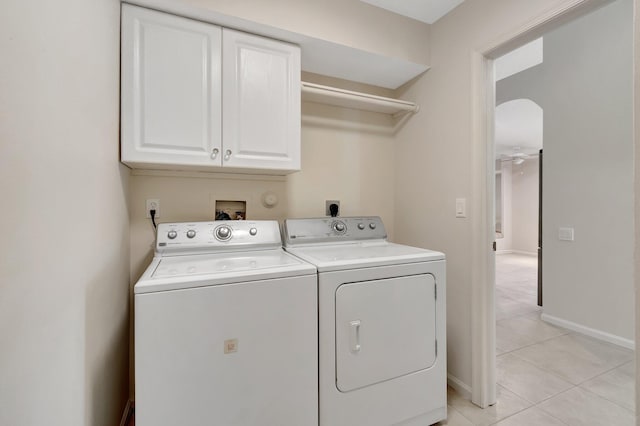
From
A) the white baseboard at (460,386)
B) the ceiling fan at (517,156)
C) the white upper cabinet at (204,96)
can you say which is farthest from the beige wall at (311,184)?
the ceiling fan at (517,156)

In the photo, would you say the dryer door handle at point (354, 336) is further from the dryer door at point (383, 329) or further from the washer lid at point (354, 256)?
the washer lid at point (354, 256)

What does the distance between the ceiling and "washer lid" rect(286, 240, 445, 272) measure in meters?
1.63

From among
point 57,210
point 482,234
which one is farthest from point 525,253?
point 57,210

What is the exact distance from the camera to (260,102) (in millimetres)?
1613

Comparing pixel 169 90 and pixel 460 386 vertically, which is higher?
pixel 169 90

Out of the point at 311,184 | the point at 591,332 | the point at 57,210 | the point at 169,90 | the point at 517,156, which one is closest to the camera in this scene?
the point at 57,210

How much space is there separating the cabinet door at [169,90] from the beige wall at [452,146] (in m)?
1.48

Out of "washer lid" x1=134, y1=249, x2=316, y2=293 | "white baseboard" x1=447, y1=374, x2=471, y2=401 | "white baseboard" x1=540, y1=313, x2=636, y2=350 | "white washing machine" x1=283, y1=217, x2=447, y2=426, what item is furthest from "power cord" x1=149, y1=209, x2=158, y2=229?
"white baseboard" x1=540, y1=313, x2=636, y2=350

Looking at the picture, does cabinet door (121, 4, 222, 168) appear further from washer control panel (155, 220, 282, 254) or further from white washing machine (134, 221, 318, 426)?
white washing machine (134, 221, 318, 426)

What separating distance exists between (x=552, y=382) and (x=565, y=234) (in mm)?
1591

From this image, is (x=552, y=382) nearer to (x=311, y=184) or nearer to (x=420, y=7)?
(x=311, y=184)

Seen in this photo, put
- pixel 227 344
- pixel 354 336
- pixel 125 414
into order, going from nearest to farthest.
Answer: pixel 227 344
pixel 354 336
pixel 125 414

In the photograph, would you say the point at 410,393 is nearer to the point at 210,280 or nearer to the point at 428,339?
the point at 428,339

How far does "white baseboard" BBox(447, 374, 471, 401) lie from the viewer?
5.69 feet
